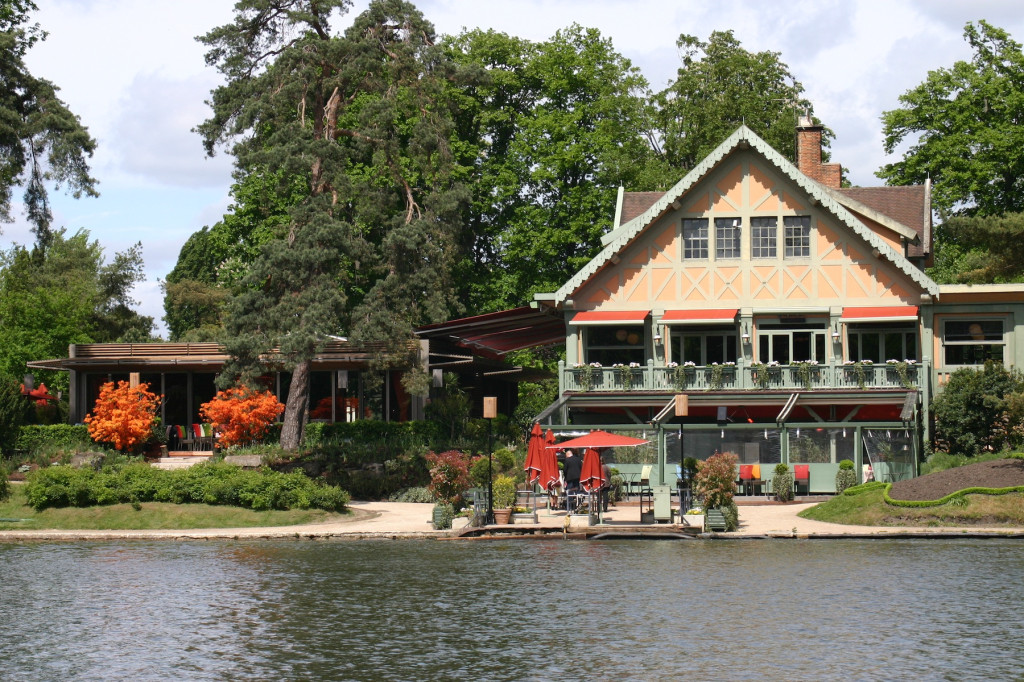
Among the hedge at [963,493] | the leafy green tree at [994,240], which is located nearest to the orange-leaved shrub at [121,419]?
the hedge at [963,493]

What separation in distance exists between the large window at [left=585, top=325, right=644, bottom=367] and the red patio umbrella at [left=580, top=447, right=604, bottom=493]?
1381 cm

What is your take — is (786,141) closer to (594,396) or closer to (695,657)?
(594,396)

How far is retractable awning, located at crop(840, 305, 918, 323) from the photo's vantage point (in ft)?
141

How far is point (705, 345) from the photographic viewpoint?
152 feet

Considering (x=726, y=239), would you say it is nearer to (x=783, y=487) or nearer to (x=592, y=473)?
(x=783, y=487)

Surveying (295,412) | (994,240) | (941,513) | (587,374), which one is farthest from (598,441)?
(295,412)

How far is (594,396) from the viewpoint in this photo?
4431 cm

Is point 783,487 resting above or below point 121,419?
below

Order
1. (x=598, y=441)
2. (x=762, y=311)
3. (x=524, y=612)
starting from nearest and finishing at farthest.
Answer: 1. (x=524, y=612)
2. (x=598, y=441)
3. (x=762, y=311)

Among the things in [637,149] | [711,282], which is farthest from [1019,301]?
[637,149]

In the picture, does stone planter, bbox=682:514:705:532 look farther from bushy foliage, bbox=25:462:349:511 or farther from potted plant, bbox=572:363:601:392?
potted plant, bbox=572:363:601:392

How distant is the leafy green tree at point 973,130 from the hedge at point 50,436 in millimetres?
35882

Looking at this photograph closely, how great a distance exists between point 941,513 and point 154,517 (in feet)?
60.8

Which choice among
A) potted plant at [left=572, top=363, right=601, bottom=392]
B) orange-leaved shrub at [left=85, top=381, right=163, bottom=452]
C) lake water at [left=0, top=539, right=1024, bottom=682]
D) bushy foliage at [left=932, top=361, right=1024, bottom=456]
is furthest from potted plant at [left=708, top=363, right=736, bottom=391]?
orange-leaved shrub at [left=85, top=381, right=163, bottom=452]
